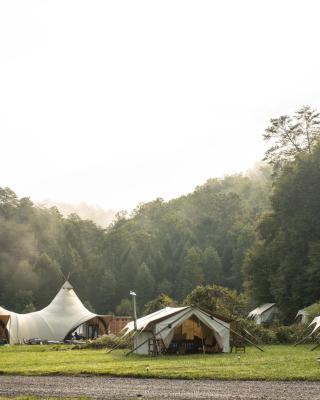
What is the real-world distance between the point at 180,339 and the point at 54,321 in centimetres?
2185

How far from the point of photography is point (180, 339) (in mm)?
26328

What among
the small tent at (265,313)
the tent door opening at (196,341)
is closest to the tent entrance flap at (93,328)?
the small tent at (265,313)

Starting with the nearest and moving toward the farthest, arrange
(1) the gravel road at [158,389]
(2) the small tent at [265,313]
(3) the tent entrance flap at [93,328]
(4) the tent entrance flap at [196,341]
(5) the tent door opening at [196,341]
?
(1) the gravel road at [158,389], (4) the tent entrance flap at [196,341], (5) the tent door opening at [196,341], (3) the tent entrance flap at [93,328], (2) the small tent at [265,313]

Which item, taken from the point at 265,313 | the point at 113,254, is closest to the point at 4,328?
the point at 265,313

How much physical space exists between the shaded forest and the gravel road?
2764cm

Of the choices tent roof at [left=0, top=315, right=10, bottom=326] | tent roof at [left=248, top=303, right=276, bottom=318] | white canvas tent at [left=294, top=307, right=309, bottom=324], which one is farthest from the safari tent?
tent roof at [left=248, top=303, right=276, bottom=318]

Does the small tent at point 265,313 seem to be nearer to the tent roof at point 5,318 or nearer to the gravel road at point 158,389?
→ the tent roof at point 5,318

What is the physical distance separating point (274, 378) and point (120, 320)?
37177mm

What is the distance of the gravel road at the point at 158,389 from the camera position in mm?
11938

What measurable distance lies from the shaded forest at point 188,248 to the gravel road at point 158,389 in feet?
90.7

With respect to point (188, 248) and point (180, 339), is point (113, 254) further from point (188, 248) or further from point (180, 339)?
point (180, 339)

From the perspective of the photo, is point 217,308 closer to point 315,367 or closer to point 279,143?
point 315,367

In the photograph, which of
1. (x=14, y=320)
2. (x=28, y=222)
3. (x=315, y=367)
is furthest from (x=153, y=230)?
(x=315, y=367)

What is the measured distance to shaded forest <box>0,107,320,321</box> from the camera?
43844 mm
